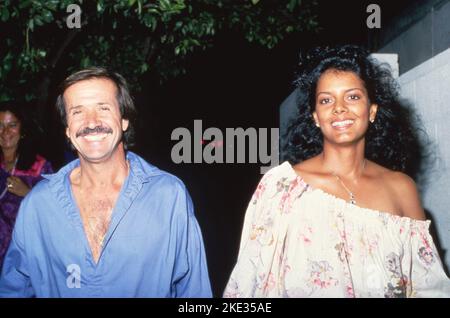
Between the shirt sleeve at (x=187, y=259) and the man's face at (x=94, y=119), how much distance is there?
1.60ft

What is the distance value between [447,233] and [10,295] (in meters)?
3.14

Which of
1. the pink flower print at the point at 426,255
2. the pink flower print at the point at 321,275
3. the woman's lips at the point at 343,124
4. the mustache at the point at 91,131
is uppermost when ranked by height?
the woman's lips at the point at 343,124

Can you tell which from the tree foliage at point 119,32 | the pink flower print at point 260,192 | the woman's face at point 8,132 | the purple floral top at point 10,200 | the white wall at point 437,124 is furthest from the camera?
the woman's face at point 8,132

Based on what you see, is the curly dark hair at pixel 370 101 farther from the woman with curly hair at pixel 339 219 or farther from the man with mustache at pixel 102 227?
the man with mustache at pixel 102 227

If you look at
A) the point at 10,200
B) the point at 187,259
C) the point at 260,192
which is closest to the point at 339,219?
the point at 260,192

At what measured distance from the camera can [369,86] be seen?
7.93 feet

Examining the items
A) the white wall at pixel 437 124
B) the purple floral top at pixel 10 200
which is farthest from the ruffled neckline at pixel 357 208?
the purple floral top at pixel 10 200

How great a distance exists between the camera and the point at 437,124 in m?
3.44

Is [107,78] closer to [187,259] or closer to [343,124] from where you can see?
[187,259]

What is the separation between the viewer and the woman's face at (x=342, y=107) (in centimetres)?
227

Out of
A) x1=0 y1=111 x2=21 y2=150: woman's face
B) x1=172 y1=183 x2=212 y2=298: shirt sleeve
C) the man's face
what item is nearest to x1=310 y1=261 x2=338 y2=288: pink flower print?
x1=172 y1=183 x2=212 y2=298: shirt sleeve

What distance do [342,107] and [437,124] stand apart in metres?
1.61

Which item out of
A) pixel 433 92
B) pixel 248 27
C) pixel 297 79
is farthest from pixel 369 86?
pixel 248 27

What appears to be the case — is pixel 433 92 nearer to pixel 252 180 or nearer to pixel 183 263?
pixel 183 263
